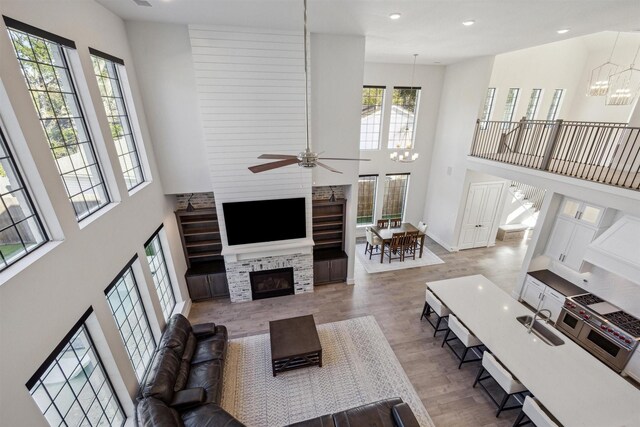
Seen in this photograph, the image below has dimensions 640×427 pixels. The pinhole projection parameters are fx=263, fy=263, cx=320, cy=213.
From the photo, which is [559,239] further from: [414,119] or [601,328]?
[414,119]

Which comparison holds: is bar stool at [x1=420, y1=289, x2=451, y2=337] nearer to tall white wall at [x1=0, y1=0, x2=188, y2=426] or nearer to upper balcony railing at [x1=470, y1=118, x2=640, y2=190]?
upper balcony railing at [x1=470, y1=118, x2=640, y2=190]

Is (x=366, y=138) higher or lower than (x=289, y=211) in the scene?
higher

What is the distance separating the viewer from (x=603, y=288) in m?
4.92

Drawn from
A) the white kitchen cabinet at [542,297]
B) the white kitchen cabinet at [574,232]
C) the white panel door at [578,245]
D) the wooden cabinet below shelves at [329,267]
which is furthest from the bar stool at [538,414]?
the wooden cabinet below shelves at [329,267]

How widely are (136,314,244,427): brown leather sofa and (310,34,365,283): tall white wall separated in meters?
3.73

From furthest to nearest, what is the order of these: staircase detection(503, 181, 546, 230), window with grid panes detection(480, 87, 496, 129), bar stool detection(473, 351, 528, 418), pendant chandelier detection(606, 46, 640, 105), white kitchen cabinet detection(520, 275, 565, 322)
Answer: staircase detection(503, 181, 546, 230) < window with grid panes detection(480, 87, 496, 129) < pendant chandelier detection(606, 46, 640, 105) < white kitchen cabinet detection(520, 275, 565, 322) < bar stool detection(473, 351, 528, 418)

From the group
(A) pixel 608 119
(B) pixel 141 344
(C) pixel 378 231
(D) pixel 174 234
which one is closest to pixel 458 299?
(C) pixel 378 231

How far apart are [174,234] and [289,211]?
251cm

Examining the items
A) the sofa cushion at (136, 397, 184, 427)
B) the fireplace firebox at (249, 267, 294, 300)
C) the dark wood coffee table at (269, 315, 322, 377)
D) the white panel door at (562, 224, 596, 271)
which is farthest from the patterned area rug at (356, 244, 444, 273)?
the sofa cushion at (136, 397, 184, 427)

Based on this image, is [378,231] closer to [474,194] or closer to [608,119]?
[474,194]

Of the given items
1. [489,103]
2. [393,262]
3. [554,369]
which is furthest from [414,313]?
[489,103]

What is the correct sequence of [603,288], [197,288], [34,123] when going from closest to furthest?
[34,123]
[603,288]
[197,288]

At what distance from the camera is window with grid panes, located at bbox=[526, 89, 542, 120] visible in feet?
25.8

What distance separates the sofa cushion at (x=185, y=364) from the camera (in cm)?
371
